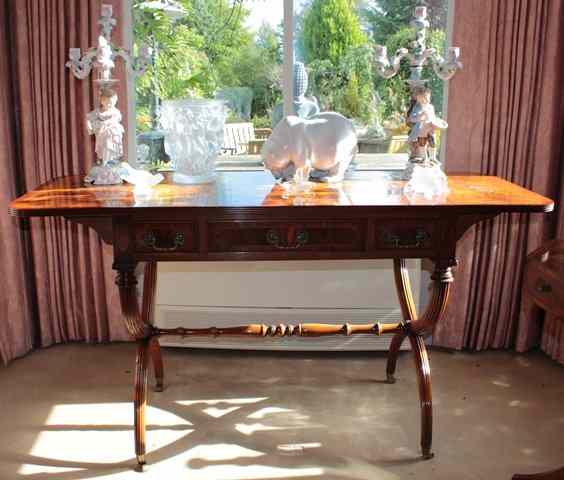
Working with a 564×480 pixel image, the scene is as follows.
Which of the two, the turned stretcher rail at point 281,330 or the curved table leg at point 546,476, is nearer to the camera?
the curved table leg at point 546,476

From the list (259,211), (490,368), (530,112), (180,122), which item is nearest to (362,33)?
(530,112)

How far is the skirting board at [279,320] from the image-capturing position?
2.69 meters

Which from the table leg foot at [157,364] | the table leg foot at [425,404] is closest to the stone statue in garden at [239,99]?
the table leg foot at [157,364]

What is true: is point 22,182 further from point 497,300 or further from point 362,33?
point 497,300

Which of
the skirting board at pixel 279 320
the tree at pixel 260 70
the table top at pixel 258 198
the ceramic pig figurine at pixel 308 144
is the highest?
the tree at pixel 260 70

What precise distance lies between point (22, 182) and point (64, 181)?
0.67 metres

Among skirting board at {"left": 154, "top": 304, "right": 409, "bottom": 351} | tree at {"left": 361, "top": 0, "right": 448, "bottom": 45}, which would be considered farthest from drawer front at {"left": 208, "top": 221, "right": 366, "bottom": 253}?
tree at {"left": 361, "top": 0, "right": 448, "bottom": 45}

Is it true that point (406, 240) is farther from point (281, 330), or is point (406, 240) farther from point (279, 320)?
point (279, 320)

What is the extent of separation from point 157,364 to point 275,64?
1.39m

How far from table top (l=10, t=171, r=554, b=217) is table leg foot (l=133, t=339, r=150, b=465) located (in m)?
0.53

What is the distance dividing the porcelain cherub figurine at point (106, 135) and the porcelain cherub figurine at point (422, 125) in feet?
3.38

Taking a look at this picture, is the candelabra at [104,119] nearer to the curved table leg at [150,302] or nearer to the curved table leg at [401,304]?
the curved table leg at [150,302]

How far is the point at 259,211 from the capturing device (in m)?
1.80

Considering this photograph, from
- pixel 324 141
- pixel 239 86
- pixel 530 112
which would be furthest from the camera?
pixel 239 86
